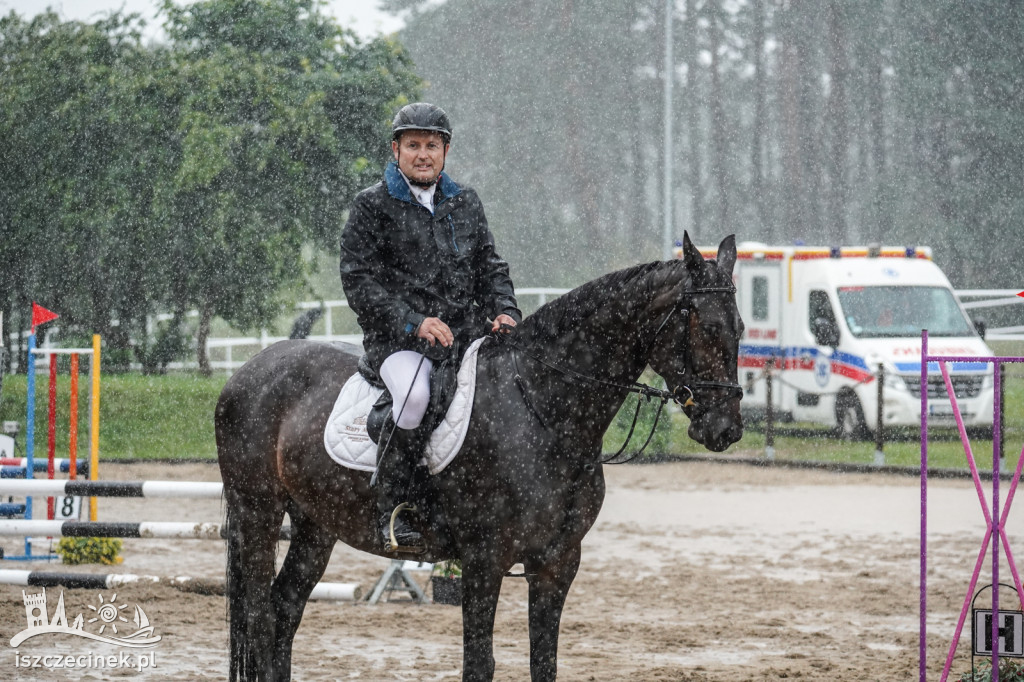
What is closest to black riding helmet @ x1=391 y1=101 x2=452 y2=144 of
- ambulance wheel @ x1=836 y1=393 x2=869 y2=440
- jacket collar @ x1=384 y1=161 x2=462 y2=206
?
jacket collar @ x1=384 y1=161 x2=462 y2=206

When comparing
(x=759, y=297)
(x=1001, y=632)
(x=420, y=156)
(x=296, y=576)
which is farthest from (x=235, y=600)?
(x=759, y=297)

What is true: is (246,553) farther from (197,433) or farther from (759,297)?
(759,297)

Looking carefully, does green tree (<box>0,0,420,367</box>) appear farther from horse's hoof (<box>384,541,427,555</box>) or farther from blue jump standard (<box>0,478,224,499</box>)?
horse's hoof (<box>384,541,427,555</box>)

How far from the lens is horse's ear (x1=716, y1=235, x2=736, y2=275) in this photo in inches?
165

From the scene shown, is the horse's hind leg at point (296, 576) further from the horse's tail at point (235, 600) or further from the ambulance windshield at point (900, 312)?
the ambulance windshield at point (900, 312)

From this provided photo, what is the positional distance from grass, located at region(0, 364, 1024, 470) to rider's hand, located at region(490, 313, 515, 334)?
33.3 feet

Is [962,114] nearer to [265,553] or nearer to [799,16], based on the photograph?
[799,16]

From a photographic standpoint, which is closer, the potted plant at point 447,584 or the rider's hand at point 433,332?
the rider's hand at point 433,332

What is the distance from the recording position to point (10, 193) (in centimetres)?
1862

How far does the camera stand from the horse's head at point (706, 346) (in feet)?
13.2

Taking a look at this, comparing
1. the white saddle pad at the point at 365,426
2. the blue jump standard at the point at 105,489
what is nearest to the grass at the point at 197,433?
the blue jump standard at the point at 105,489

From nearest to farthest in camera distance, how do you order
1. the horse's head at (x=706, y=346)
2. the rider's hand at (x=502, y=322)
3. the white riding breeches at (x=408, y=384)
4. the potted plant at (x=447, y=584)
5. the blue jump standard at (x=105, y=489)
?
the horse's head at (x=706, y=346) < the white riding breeches at (x=408, y=384) < the rider's hand at (x=502, y=322) < the blue jump standard at (x=105, y=489) < the potted plant at (x=447, y=584)

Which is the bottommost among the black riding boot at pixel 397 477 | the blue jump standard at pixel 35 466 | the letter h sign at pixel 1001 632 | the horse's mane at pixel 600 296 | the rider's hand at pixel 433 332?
the letter h sign at pixel 1001 632

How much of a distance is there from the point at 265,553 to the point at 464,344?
4.62 feet
